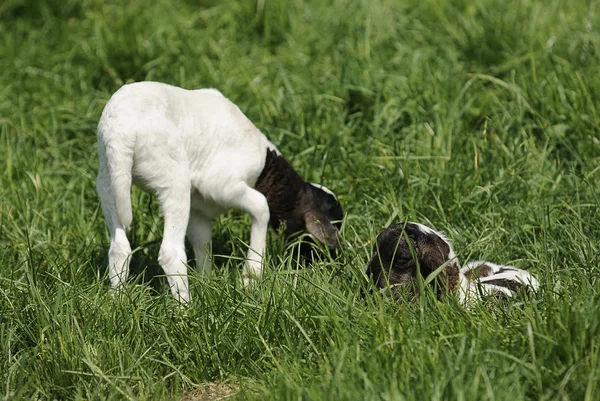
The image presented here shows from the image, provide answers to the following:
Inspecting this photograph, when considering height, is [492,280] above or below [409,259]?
below

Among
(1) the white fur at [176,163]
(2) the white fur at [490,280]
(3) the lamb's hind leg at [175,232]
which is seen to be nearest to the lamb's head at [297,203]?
(1) the white fur at [176,163]

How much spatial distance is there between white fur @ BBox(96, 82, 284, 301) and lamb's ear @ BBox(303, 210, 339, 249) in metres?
0.31

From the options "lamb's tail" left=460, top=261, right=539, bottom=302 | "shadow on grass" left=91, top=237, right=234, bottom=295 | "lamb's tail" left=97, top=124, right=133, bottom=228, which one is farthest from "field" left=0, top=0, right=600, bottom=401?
"lamb's tail" left=97, top=124, right=133, bottom=228

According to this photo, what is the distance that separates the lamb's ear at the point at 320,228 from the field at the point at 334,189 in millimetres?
152

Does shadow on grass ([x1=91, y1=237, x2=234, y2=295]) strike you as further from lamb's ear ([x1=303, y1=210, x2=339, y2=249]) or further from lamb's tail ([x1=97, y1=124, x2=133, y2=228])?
lamb's tail ([x1=97, y1=124, x2=133, y2=228])

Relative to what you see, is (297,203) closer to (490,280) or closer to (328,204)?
(328,204)

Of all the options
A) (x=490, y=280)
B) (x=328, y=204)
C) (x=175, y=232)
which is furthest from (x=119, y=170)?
(x=490, y=280)

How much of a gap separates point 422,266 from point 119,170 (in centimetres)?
154

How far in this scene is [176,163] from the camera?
4676 mm

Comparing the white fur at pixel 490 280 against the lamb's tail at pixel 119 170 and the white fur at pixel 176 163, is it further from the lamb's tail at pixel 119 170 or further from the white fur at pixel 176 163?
the lamb's tail at pixel 119 170

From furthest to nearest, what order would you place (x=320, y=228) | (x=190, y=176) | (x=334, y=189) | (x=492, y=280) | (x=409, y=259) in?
(x=334, y=189) < (x=320, y=228) < (x=190, y=176) < (x=492, y=280) < (x=409, y=259)

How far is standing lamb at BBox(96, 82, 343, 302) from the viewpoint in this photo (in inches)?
179

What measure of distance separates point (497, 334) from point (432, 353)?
0.26m

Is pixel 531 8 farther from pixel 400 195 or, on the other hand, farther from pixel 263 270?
pixel 263 270
